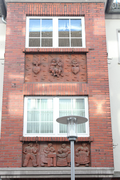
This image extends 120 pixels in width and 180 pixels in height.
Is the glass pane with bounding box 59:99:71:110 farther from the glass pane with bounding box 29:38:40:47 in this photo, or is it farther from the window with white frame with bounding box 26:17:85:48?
the glass pane with bounding box 29:38:40:47

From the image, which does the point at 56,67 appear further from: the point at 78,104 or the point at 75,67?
the point at 78,104

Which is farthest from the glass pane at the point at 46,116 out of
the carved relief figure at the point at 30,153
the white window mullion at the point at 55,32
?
the white window mullion at the point at 55,32

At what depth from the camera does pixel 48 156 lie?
9930mm

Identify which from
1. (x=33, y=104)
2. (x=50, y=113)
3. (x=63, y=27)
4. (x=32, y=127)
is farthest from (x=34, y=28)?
(x=32, y=127)

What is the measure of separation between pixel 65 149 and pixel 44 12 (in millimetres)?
5322

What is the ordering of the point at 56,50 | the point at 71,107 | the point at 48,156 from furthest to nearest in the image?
1. the point at 56,50
2. the point at 71,107
3. the point at 48,156

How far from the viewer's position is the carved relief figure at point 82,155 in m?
9.92

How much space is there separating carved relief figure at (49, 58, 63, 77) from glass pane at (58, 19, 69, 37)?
1218 millimetres

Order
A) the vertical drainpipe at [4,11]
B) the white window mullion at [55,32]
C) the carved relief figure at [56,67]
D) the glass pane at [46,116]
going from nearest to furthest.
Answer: the glass pane at [46,116] → the carved relief figure at [56,67] → the white window mullion at [55,32] → the vertical drainpipe at [4,11]

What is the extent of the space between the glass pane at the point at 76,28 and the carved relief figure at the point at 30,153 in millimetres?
4573

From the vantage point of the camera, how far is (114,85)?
11445mm

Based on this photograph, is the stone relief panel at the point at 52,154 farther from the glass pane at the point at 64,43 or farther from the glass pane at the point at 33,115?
the glass pane at the point at 64,43

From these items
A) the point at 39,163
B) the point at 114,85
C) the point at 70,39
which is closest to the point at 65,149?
the point at 39,163

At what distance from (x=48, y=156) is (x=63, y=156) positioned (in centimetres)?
51
